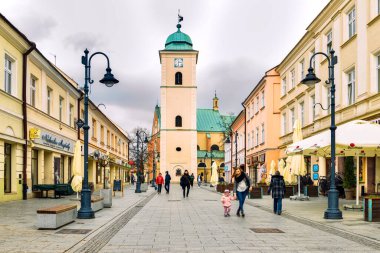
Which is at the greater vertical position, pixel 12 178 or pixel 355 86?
pixel 355 86

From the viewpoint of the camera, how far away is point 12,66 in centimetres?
2272

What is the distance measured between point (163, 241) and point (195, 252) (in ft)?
4.87

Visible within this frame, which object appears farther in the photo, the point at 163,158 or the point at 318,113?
the point at 163,158

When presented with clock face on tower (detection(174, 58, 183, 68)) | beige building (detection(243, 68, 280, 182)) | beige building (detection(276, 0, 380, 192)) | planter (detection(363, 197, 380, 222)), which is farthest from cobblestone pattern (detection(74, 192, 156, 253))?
clock face on tower (detection(174, 58, 183, 68))

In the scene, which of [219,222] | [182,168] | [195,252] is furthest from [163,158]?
[195,252]

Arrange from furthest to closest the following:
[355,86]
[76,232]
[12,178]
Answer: [355,86] < [12,178] < [76,232]

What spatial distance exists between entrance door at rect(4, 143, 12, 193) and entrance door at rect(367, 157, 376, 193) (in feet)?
52.1

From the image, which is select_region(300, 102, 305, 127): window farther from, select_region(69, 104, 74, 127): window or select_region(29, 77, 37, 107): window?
select_region(29, 77, 37, 107): window

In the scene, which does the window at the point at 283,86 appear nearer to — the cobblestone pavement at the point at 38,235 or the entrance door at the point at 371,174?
the entrance door at the point at 371,174

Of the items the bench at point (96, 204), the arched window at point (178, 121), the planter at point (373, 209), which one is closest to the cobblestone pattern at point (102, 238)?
the bench at point (96, 204)

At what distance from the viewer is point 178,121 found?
75.4 meters

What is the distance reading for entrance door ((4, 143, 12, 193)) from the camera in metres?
21.4

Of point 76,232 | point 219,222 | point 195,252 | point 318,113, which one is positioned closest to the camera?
point 195,252

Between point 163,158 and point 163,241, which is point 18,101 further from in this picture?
point 163,158
